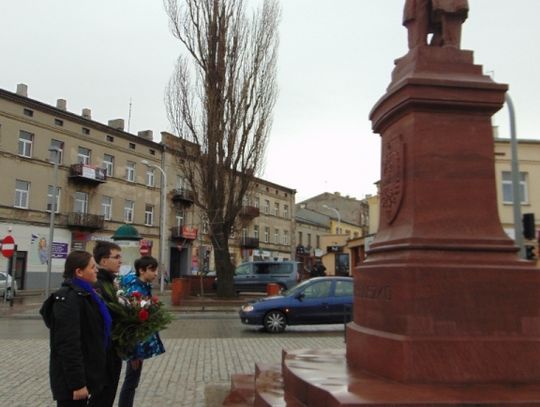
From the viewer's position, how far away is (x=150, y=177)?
158 ft

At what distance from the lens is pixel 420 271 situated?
15.6 ft

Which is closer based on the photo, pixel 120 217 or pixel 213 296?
pixel 213 296

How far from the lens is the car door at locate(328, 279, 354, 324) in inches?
610

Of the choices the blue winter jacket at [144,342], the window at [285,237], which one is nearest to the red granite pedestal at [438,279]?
the blue winter jacket at [144,342]

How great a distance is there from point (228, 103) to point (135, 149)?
22.5 metres

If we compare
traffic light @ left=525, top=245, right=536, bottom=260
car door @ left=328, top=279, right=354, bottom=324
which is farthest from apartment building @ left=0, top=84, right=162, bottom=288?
traffic light @ left=525, top=245, right=536, bottom=260

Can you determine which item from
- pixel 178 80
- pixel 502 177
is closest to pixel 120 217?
pixel 178 80

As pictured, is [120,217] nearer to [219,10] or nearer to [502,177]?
[219,10]

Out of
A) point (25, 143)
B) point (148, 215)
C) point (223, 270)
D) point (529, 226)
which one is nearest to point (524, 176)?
point (223, 270)

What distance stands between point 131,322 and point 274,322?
36.6ft

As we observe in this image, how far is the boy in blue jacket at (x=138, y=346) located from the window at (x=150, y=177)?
43.0m

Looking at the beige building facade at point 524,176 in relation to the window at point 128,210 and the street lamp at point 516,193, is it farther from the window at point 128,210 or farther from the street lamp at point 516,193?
the window at point 128,210

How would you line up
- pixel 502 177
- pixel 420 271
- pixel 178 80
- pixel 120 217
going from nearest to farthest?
pixel 420 271, pixel 178 80, pixel 502 177, pixel 120 217

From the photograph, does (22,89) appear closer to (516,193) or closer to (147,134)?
(147,134)
